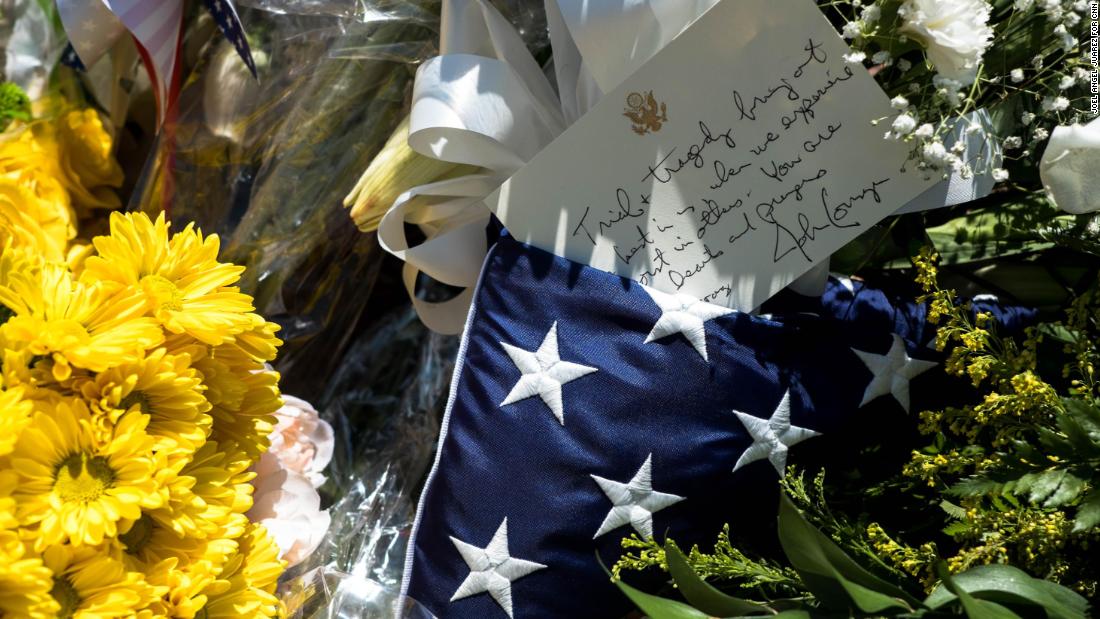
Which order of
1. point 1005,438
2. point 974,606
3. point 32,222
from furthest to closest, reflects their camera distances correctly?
1. point 32,222
2. point 1005,438
3. point 974,606

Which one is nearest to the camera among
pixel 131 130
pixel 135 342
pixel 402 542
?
pixel 135 342

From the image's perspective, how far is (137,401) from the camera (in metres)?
0.50

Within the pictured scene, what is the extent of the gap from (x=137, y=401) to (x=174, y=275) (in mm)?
79

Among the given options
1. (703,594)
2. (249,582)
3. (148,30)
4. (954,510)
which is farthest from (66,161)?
(954,510)

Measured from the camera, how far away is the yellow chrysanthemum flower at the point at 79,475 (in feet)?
1.48

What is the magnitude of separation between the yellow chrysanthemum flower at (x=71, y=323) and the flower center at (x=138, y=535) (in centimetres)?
10

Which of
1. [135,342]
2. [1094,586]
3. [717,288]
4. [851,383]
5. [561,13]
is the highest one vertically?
[561,13]

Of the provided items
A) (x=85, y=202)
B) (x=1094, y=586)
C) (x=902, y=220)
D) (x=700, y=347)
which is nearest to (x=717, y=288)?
(x=700, y=347)

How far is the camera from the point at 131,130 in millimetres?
906

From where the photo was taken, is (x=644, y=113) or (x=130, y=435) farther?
(x=644, y=113)

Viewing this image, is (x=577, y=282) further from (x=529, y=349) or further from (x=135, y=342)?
(x=135, y=342)

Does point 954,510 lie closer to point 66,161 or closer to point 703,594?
point 703,594

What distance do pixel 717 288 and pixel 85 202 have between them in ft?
1.99

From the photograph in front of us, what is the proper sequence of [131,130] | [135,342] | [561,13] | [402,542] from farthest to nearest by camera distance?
1. [131,130]
2. [402,542]
3. [561,13]
4. [135,342]
